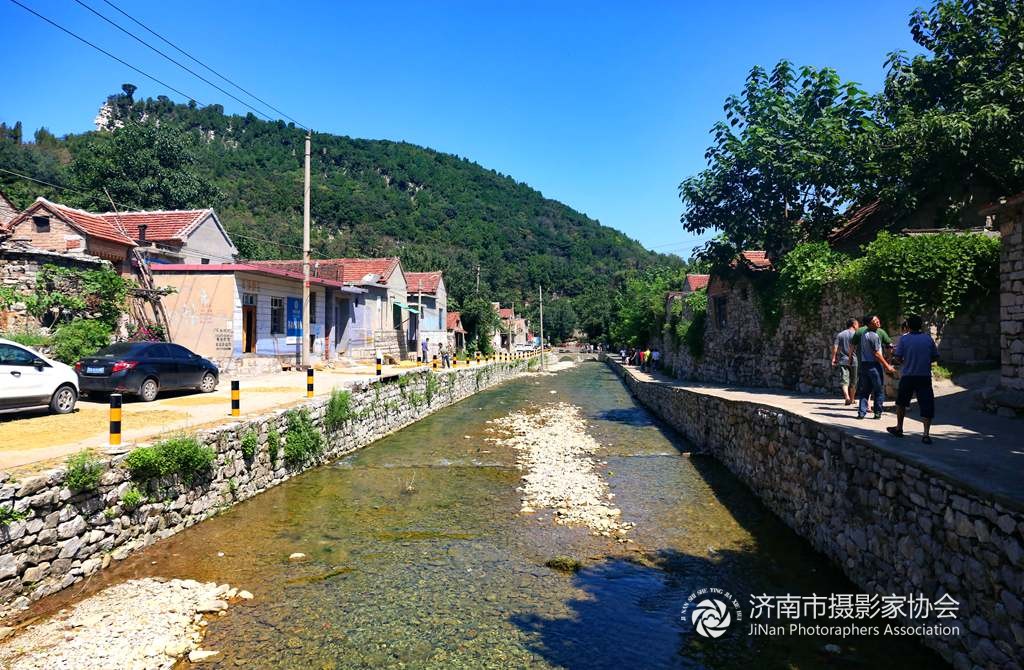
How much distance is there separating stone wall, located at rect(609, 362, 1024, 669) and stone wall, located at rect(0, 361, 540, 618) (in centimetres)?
858

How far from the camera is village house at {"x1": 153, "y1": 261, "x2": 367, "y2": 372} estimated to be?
70.5ft

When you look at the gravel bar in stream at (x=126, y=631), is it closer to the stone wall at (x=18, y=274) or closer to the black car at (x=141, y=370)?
the black car at (x=141, y=370)

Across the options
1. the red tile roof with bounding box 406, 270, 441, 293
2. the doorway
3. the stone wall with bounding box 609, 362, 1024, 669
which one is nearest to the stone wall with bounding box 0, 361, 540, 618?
the stone wall with bounding box 609, 362, 1024, 669

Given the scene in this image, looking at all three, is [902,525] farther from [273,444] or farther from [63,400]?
[63,400]

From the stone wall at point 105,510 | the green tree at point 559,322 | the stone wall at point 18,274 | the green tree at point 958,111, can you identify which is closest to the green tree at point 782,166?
the green tree at point 958,111

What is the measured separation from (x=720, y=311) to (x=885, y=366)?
16.1m

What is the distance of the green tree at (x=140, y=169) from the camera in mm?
43156

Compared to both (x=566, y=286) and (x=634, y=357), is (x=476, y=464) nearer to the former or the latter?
(x=634, y=357)

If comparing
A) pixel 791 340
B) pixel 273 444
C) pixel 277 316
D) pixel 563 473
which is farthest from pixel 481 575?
pixel 277 316

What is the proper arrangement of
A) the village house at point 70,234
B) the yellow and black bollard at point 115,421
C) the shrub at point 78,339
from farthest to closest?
the village house at point 70,234
the shrub at point 78,339
the yellow and black bollard at point 115,421

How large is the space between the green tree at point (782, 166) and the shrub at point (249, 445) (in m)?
16.2

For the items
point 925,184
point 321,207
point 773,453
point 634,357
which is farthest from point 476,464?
point 321,207

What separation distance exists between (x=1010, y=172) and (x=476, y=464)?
15.4 meters

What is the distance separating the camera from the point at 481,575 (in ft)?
23.4
